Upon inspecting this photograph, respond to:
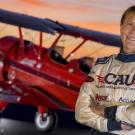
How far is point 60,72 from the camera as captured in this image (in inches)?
229

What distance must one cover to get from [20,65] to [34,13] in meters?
1.07

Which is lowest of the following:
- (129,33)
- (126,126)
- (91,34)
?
(91,34)

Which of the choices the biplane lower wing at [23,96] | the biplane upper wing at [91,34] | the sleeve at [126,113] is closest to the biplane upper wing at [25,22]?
the biplane upper wing at [91,34]

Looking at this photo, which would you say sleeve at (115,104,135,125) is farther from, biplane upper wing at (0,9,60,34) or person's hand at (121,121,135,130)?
biplane upper wing at (0,9,60,34)

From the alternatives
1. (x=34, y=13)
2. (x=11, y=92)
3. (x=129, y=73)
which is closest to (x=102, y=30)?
(x=34, y=13)

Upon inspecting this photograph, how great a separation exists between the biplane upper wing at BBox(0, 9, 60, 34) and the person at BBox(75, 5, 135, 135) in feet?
14.0

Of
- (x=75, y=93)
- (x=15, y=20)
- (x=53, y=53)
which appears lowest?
(x=75, y=93)

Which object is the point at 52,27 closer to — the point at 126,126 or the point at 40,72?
the point at 40,72

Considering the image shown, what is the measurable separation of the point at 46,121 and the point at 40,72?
0.64m

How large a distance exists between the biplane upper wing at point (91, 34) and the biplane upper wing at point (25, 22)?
0.72 ft

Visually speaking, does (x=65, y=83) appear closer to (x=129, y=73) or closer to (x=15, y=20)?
(x=15, y=20)

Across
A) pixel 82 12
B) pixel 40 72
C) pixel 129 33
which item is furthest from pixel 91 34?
pixel 129 33

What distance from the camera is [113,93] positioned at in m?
1.29

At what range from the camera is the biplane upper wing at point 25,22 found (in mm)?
5750
